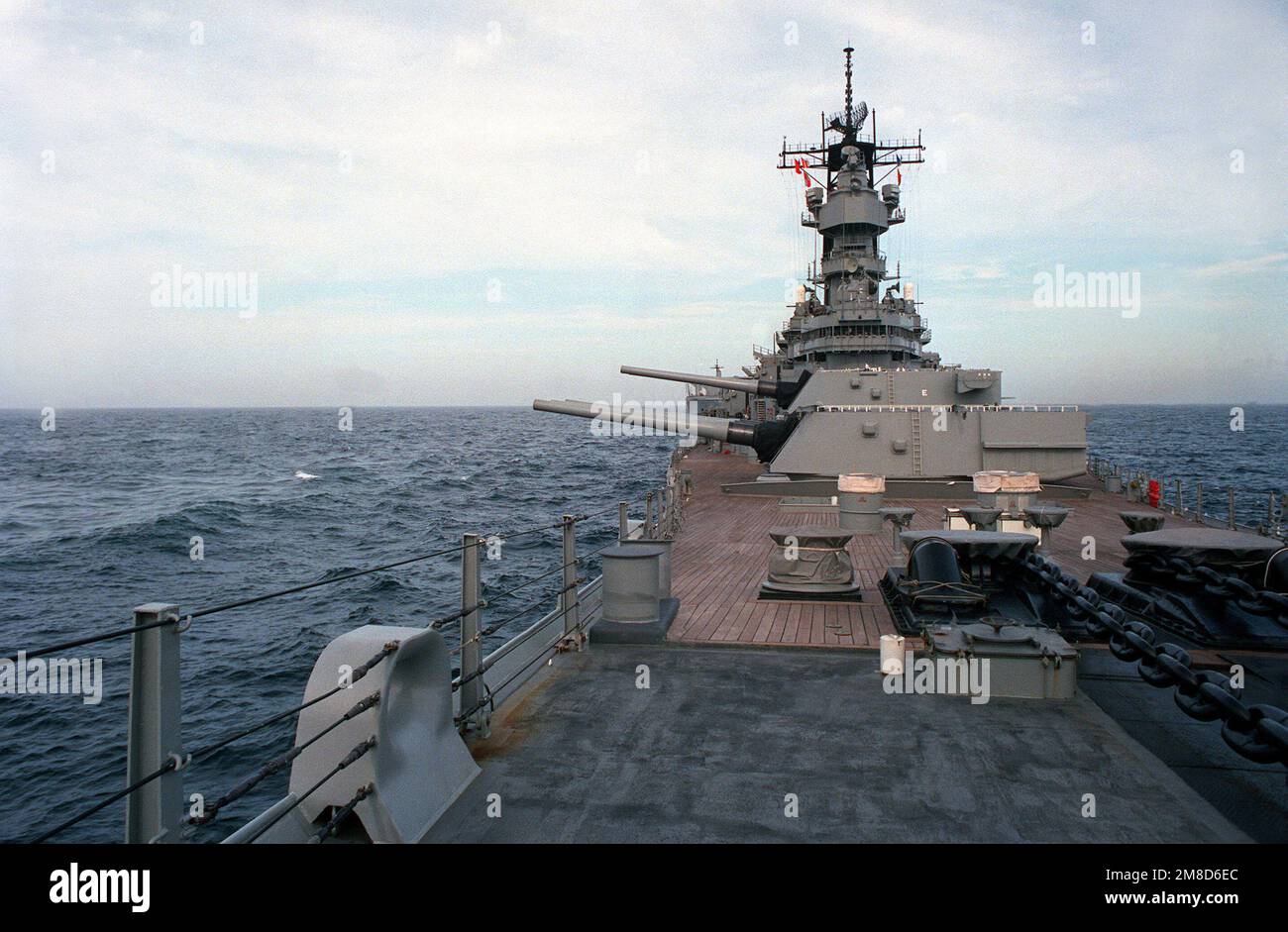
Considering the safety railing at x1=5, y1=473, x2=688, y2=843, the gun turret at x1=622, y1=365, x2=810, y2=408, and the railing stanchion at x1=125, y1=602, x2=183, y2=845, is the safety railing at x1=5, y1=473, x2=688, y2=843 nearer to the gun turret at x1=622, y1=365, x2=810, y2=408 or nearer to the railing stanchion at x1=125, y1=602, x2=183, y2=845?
the railing stanchion at x1=125, y1=602, x2=183, y2=845

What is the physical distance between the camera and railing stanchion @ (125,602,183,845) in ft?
7.07

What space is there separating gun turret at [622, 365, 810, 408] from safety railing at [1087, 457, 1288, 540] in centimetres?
750

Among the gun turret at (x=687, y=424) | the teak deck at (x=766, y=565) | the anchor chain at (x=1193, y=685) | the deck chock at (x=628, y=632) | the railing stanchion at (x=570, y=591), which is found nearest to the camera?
the anchor chain at (x=1193, y=685)

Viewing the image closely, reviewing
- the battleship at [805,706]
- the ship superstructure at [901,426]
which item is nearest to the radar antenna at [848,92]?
the ship superstructure at [901,426]

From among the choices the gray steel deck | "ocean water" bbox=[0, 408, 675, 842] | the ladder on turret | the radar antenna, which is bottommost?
"ocean water" bbox=[0, 408, 675, 842]

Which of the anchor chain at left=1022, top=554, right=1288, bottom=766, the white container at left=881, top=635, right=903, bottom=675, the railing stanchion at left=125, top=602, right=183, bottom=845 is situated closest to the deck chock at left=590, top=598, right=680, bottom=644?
the white container at left=881, top=635, right=903, bottom=675

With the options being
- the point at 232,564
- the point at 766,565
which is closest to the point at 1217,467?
the point at 766,565

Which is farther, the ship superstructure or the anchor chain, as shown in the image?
the ship superstructure

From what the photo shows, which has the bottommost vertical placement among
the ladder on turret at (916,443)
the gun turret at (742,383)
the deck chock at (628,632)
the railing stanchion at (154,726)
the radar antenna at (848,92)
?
the deck chock at (628,632)

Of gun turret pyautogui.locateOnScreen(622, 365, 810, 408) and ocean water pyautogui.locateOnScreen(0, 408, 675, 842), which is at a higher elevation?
gun turret pyautogui.locateOnScreen(622, 365, 810, 408)

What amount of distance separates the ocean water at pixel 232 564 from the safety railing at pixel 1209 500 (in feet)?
2.39

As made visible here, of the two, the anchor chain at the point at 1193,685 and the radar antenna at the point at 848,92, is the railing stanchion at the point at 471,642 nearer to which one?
the anchor chain at the point at 1193,685

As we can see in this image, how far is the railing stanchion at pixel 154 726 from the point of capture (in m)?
2.16
